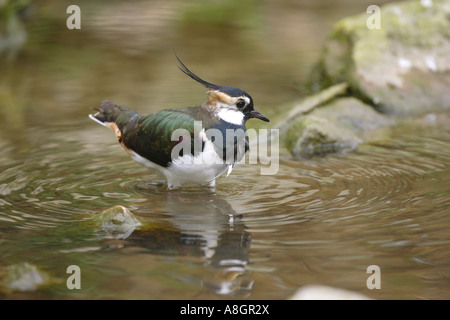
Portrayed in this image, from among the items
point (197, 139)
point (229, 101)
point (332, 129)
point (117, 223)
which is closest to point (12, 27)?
point (332, 129)

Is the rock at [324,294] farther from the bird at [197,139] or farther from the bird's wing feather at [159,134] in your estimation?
the bird's wing feather at [159,134]

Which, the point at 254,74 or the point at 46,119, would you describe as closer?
the point at 46,119

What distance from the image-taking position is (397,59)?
959cm

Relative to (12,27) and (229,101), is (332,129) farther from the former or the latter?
(12,27)

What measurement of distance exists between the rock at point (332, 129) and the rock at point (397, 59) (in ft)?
1.55

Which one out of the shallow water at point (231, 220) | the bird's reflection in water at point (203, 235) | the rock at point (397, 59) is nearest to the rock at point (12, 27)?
the shallow water at point (231, 220)

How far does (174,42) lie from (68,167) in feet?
22.5

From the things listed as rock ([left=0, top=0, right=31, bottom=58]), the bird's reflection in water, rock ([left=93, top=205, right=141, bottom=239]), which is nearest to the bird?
the bird's reflection in water

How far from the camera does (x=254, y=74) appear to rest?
11359mm

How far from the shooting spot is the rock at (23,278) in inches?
171

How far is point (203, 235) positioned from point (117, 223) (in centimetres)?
67

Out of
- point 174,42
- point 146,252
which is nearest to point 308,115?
point 146,252

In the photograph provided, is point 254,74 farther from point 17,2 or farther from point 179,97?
point 17,2

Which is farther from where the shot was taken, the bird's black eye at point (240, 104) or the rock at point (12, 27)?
the rock at point (12, 27)
